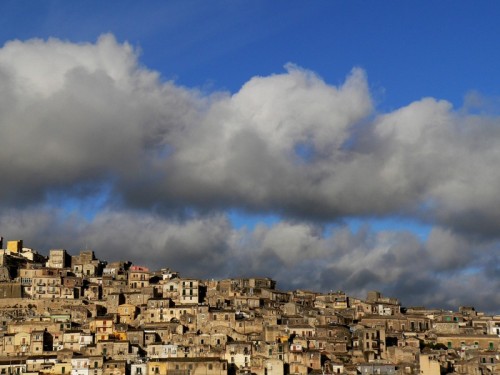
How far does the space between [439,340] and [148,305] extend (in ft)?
110

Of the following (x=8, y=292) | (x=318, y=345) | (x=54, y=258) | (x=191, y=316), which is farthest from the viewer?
(x=54, y=258)

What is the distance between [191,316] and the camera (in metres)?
98.1

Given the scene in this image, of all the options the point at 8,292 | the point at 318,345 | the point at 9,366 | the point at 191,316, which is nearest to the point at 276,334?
the point at 318,345

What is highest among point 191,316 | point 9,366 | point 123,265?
point 123,265

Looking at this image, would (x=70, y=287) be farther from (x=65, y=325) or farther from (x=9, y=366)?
(x=9, y=366)

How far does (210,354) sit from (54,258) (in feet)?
162

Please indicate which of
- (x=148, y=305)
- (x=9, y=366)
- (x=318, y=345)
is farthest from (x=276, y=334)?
(x=9, y=366)

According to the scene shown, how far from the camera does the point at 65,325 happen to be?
9512 cm

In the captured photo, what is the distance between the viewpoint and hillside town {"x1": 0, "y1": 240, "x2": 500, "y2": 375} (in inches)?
3285

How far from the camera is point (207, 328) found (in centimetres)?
9469

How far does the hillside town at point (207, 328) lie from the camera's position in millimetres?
83438

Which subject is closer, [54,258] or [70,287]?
[70,287]

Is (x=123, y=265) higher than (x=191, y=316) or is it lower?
higher

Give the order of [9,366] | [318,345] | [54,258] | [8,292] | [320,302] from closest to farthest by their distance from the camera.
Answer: [9,366] < [318,345] < [8,292] < [320,302] < [54,258]
